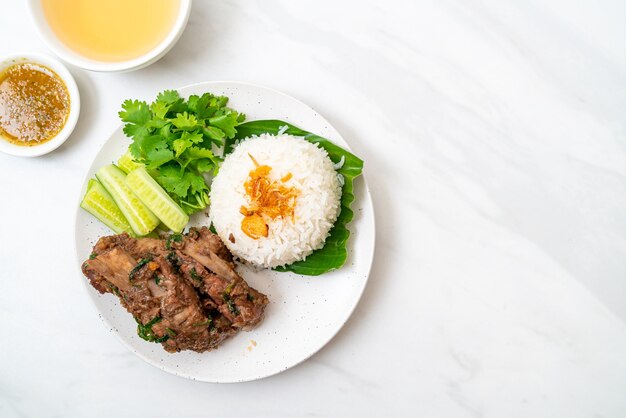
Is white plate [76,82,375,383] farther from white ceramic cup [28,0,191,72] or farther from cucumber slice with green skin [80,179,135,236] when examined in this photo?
white ceramic cup [28,0,191,72]

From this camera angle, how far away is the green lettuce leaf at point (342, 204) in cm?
324

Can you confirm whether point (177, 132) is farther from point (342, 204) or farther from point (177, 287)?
point (342, 204)

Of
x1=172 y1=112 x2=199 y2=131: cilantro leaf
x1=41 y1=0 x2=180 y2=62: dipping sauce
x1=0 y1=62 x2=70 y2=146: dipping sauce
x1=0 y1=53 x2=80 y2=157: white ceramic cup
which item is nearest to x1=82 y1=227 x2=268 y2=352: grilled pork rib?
x1=172 y1=112 x2=199 y2=131: cilantro leaf

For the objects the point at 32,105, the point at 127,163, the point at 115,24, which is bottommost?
the point at 32,105

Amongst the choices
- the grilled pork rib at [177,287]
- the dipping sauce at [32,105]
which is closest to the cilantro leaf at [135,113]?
the dipping sauce at [32,105]

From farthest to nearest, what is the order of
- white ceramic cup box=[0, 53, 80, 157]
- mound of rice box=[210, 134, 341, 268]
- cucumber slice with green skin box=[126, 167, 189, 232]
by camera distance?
white ceramic cup box=[0, 53, 80, 157] < cucumber slice with green skin box=[126, 167, 189, 232] < mound of rice box=[210, 134, 341, 268]

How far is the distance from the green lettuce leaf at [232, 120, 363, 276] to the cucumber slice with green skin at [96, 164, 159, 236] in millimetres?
669

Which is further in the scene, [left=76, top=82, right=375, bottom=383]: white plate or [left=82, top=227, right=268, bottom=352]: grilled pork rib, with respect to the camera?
[left=76, top=82, right=375, bottom=383]: white plate

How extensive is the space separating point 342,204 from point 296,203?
268 mm

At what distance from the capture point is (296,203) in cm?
319

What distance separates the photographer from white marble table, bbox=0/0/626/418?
3.53m

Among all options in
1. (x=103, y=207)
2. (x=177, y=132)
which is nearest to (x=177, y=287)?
(x=103, y=207)

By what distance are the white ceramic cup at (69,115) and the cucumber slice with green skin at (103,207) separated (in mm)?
342

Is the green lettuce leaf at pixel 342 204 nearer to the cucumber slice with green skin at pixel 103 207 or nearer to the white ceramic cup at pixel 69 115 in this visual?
the cucumber slice with green skin at pixel 103 207
